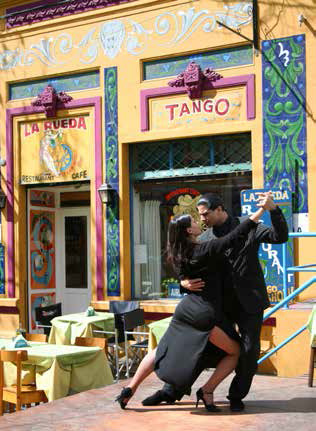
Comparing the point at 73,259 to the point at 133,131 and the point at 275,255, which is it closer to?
the point at 133,131

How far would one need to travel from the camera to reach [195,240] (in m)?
5.30

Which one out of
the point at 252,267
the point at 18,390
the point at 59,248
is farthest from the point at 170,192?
the point at 252,267

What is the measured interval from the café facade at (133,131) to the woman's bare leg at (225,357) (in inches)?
170

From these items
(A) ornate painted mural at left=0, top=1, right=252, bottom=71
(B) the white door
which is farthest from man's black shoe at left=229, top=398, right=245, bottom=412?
(B) the white door

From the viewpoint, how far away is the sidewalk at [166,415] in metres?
5.00

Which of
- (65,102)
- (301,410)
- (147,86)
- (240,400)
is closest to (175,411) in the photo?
(240,400)

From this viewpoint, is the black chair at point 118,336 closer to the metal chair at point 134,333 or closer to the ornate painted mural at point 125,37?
the metal chair at point 134,333

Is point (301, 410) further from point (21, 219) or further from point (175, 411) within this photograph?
point (21, 219)

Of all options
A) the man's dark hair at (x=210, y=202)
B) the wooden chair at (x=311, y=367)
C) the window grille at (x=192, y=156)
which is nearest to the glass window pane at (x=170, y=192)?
the window grille at (x=192, y=156)

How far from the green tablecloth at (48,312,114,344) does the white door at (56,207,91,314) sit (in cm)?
261

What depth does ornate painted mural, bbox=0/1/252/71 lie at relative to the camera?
10.2 metres

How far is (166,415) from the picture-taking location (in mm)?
5293

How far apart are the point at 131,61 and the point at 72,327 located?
4421 mm

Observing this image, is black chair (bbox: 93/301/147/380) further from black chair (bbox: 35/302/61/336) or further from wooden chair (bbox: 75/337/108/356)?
wooden chair (bbox: 75/337/108/356)
